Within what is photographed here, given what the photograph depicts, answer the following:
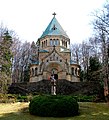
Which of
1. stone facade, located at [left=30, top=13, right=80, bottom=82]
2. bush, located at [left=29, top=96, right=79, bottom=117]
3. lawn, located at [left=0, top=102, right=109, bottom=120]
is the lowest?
lawn, located at [left=0, top=102, right=109, bottom=120]

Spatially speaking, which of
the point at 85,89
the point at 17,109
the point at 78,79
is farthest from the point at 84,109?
the point at 78,79

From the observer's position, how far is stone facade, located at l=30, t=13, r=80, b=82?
149 feet

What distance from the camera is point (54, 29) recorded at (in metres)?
52.0

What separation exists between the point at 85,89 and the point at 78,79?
1348cm

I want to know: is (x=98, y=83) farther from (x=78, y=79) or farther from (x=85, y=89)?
(x=78, y=79)

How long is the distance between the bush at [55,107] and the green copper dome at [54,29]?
110 feet

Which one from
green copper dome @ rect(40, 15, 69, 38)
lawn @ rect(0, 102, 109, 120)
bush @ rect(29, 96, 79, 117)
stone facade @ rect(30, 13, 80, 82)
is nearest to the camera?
lawn @ rect(0, 102, 109, 120)

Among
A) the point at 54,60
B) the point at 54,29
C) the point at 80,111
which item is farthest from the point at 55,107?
the point at 54,29

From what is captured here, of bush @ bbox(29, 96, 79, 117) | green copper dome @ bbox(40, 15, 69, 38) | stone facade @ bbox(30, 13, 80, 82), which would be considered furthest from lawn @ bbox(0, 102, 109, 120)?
green copper dome @ bbox(40, 15, 69, 38)

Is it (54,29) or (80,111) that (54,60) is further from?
(80,111)

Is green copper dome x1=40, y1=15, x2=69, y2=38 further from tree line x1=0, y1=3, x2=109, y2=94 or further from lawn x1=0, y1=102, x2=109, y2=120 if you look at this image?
lawn x1=0, y1=102, x2=109, y2=120

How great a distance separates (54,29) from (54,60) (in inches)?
357

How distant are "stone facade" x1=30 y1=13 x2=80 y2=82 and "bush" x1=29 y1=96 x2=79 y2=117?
2549 cm

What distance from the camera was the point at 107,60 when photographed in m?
27.0
